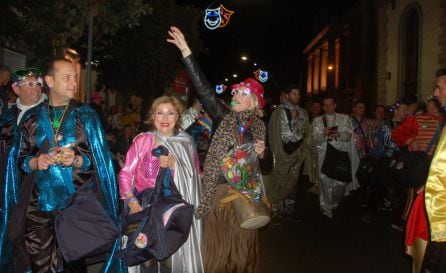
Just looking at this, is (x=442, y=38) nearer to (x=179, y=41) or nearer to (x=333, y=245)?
(x=333, y=245)

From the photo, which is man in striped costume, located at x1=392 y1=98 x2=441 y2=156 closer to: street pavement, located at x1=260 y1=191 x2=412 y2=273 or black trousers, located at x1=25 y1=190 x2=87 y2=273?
street pavement, located at x1=260 y1=191 x2=412 y2=273

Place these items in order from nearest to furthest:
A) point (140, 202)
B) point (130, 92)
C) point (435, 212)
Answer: point (435, 212) → point (140, 202) → point (130, 92)

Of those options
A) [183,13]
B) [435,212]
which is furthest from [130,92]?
[435,212]

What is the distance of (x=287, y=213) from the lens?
825 cm

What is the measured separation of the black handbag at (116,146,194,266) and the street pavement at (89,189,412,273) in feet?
6.43

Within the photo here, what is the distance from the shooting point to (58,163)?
11.8ft

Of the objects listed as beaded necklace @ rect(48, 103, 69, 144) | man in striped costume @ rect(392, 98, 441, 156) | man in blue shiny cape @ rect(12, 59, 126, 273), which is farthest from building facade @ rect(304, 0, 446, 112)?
beaded necklace @ rect(48, 103, 69, 144)

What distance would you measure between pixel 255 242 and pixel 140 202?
1.29 metres

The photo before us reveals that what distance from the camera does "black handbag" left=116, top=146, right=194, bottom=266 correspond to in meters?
3.65

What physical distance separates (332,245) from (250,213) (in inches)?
113

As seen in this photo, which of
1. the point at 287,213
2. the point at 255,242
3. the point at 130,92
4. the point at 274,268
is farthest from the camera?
the point at 130,92

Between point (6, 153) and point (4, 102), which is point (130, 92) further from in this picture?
point (6, 153)

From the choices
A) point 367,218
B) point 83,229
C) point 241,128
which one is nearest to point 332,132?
point 367,218

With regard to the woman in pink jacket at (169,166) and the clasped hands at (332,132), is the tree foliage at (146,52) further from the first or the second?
the woman in pink jacket at (169,166)
